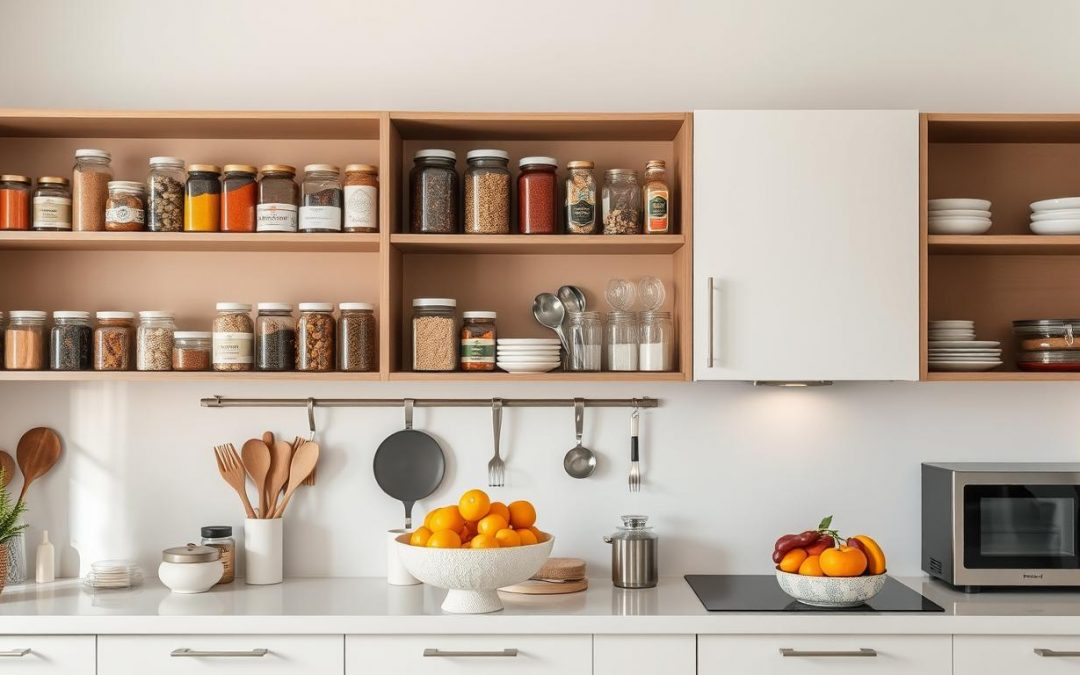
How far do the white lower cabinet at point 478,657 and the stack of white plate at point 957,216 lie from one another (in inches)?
56.2

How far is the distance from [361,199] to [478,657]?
Result: 1201mm

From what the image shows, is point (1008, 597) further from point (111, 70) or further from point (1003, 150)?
point (111, 70)

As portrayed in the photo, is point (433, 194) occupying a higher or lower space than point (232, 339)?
higher

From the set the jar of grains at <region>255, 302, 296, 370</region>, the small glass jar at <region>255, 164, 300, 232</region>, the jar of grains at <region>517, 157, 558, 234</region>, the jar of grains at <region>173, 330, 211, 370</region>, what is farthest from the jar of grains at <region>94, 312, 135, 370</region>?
the jar of grains at <region>517, 157, 558, 234</region>

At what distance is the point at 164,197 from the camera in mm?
2650

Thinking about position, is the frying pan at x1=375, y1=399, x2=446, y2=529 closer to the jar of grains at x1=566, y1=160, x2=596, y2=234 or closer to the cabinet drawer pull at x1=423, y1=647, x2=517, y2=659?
the cabinet drawer pull at x1=423, y1=647, x2=517, y2=659

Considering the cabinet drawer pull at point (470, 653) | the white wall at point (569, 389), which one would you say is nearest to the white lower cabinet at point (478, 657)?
the cabinet drawer pull at point (470, 653)

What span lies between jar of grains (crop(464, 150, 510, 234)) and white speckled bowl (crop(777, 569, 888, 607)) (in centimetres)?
117

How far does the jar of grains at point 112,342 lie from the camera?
2646mm

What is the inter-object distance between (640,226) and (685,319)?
0.95 ft

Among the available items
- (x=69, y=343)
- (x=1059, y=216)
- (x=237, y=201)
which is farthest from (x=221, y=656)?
(x=1059, y=216)

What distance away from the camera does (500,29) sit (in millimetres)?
2936

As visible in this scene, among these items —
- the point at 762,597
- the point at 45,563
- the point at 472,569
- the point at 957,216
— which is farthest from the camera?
the point at 45,563

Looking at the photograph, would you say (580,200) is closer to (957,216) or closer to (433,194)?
(433,194)
